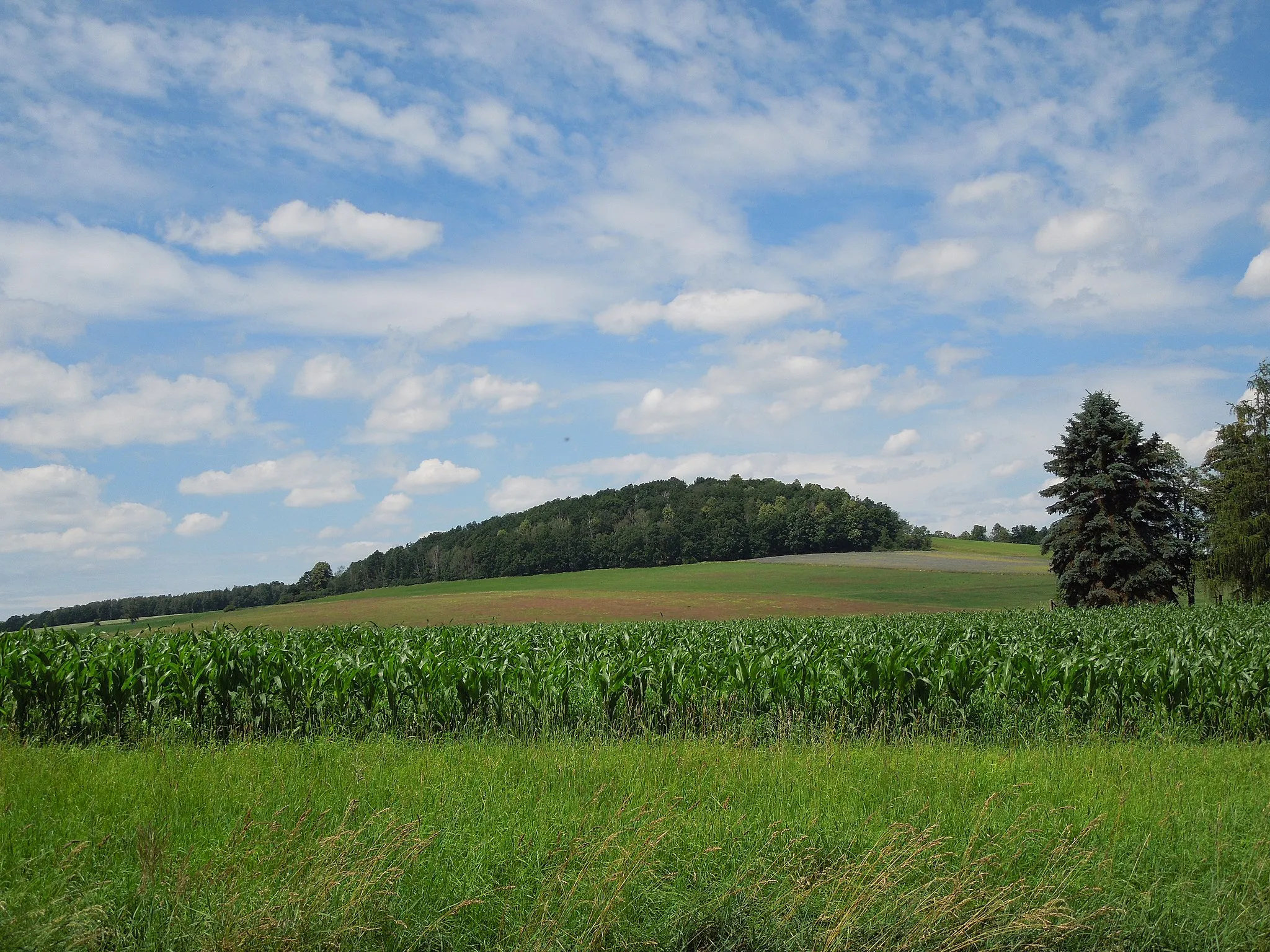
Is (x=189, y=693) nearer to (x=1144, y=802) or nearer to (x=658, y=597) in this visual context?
(x=1144, y=802)

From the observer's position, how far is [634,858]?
531 cm

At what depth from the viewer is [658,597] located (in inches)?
2457

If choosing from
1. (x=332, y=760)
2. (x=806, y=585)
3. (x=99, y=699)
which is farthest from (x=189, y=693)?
(x=806, y=585)

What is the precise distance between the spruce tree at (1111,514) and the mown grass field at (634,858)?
41153 mm

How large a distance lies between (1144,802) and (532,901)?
533 centimetres

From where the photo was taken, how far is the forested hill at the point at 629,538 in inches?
3937

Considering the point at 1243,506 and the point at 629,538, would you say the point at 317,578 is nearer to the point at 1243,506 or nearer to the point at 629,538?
the point at 629,538

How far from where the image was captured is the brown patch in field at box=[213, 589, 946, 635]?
5050cm

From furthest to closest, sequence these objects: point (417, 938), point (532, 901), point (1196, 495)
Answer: point (1196, 495) < point (532, 901) < point (417, 938)

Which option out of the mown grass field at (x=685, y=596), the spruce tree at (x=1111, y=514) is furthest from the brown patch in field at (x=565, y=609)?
the spruce tree at (x=1111, y=514)

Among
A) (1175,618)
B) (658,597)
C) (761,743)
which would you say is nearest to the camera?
(761,743)

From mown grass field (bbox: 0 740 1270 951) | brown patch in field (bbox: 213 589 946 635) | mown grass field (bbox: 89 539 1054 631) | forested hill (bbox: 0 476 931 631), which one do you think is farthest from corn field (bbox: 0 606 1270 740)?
forested hill (bbox: 0 476 931 631)

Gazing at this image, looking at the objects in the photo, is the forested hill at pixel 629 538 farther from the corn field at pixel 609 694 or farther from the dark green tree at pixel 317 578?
the corn field at pixel 609 694

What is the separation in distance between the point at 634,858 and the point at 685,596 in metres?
58.4
